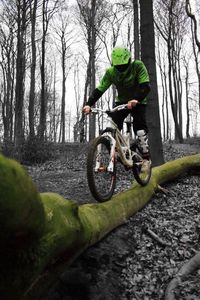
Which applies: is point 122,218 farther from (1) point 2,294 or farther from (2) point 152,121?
(2) point 152,121

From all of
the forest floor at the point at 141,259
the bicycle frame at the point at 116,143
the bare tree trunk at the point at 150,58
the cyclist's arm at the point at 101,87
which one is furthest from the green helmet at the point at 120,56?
the bare tree trunk at the point at 150,58

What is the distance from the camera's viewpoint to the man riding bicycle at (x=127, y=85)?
5332mm

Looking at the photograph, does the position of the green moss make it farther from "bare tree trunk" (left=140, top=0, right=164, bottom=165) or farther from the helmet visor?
"bare tree trunk" (left=140, top=0, right=164, bottom=165)

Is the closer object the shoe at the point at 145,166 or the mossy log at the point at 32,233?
the mossy log at the point at 32,233

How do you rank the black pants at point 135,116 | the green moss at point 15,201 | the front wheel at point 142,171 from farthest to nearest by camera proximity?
the front wheel at point 142,171
the black pants at point 135,116
the green moss at point 15,201

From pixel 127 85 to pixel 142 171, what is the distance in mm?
1461

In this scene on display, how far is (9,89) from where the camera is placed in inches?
1176

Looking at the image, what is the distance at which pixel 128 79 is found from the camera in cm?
568

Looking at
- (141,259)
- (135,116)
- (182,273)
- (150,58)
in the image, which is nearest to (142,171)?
(135,116)

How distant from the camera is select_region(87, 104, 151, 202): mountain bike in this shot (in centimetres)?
485

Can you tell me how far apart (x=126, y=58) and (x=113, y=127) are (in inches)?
37.9

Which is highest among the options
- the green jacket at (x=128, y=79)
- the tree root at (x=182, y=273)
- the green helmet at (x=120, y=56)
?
the green helmet at (x=120, y=56)

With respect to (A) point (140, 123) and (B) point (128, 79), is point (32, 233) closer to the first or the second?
(B) point (128, 79)

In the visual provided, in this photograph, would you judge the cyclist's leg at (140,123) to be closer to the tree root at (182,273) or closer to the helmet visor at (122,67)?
the helmet visor at (122,67)
